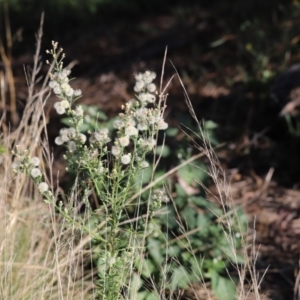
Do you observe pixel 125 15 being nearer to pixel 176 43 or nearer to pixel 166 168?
pixel 176 43

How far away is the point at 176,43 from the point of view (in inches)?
222

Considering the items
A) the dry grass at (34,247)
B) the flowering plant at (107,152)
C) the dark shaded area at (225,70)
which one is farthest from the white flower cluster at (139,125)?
the dark shaded area at (225,70)

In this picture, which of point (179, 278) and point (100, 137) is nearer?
point (100, 137)

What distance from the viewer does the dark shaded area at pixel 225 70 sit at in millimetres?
3854

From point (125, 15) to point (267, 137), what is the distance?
2.70 meters

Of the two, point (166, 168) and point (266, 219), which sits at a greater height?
point (166, 168)

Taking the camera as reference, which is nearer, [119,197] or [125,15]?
[119,197]

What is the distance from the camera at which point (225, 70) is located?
16.6 feet

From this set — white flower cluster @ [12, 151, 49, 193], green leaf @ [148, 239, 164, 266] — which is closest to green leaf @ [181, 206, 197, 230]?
green leaf @ [148, 239, 164, 266]

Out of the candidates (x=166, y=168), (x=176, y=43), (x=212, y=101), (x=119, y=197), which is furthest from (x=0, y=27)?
(x=119, y=197)

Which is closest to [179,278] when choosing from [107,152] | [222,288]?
[222,288]

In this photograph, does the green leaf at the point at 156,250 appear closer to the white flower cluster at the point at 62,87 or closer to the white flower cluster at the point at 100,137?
the white flower cluster at the point at 100,137

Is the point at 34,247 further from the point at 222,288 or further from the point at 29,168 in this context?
the point at 29,168

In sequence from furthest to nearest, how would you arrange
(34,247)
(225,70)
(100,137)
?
1. (225,70)
2. (34,247)
3. (100,137)
